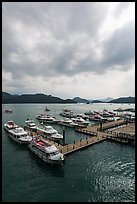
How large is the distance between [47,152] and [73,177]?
24.5ft

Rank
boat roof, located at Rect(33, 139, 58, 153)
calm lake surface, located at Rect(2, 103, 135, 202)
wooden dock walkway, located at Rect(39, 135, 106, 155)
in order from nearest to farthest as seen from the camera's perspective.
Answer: calm lake surface, located at Rect(2, 103, 135, 202), boat roof, located at Rect(33, 139, 58, 153), wooden dock walkway, located at Rect(39, 135, 106, 155)

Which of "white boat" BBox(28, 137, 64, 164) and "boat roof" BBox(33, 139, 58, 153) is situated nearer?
"white boat" BBox(28, 137, 64, 164)

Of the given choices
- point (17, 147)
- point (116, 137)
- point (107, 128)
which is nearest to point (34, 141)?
point (17, 147)

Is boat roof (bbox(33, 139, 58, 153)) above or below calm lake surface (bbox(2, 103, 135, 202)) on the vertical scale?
above

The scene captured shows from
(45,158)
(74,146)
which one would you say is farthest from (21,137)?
(45,158)

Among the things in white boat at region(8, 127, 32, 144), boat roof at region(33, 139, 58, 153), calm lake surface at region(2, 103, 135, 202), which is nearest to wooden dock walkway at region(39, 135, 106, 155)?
calm lake surface at region(2, 103, 135, 202)

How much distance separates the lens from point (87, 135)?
56.5m

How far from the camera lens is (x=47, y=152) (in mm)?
33625

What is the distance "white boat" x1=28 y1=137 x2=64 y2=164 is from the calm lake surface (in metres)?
1.04

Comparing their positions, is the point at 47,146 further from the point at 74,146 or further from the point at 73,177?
the point at 73,177

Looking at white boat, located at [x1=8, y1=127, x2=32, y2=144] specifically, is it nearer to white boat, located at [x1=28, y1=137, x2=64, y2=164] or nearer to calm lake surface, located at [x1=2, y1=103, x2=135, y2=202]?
calm lake surface, located at [x1=2, y1=103, x2=135, y2=202]

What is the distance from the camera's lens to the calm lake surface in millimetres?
23781

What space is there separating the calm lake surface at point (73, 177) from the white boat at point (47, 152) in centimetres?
104

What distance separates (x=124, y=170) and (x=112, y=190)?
7124 millimetres
